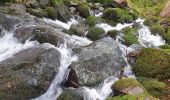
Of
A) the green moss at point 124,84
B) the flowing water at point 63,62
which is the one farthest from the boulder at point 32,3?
the green moss at point 124,84

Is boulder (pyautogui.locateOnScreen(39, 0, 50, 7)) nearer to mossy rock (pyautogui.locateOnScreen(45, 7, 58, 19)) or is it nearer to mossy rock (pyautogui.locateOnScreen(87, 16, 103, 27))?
mossy rock (pyautogui.locateOnScreen(45, 7, 58, 19))

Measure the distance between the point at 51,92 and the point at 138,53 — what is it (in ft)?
15.4

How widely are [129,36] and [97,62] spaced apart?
6.15 m

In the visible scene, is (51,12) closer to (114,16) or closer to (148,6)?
(114,16)

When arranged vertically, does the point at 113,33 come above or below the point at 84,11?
above

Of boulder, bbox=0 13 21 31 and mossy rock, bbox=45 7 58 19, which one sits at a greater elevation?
boulder, bbox=0 13 21 31

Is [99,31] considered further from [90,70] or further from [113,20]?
[90,70]

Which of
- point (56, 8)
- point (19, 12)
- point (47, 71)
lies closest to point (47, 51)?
point (47, 71)

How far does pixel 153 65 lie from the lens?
14148 millimetres

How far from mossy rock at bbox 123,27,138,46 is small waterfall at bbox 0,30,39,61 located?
5.47 meters

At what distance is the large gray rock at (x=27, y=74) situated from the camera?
1109cm

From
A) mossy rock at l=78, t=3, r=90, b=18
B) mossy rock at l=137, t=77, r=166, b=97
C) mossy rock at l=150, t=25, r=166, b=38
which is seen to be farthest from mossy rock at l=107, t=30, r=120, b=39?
mossy rock at l=137, t=77, r=166, b=97

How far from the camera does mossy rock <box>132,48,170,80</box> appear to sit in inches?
551

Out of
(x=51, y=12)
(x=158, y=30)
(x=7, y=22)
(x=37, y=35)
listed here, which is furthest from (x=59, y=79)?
(x=158, y=30)
